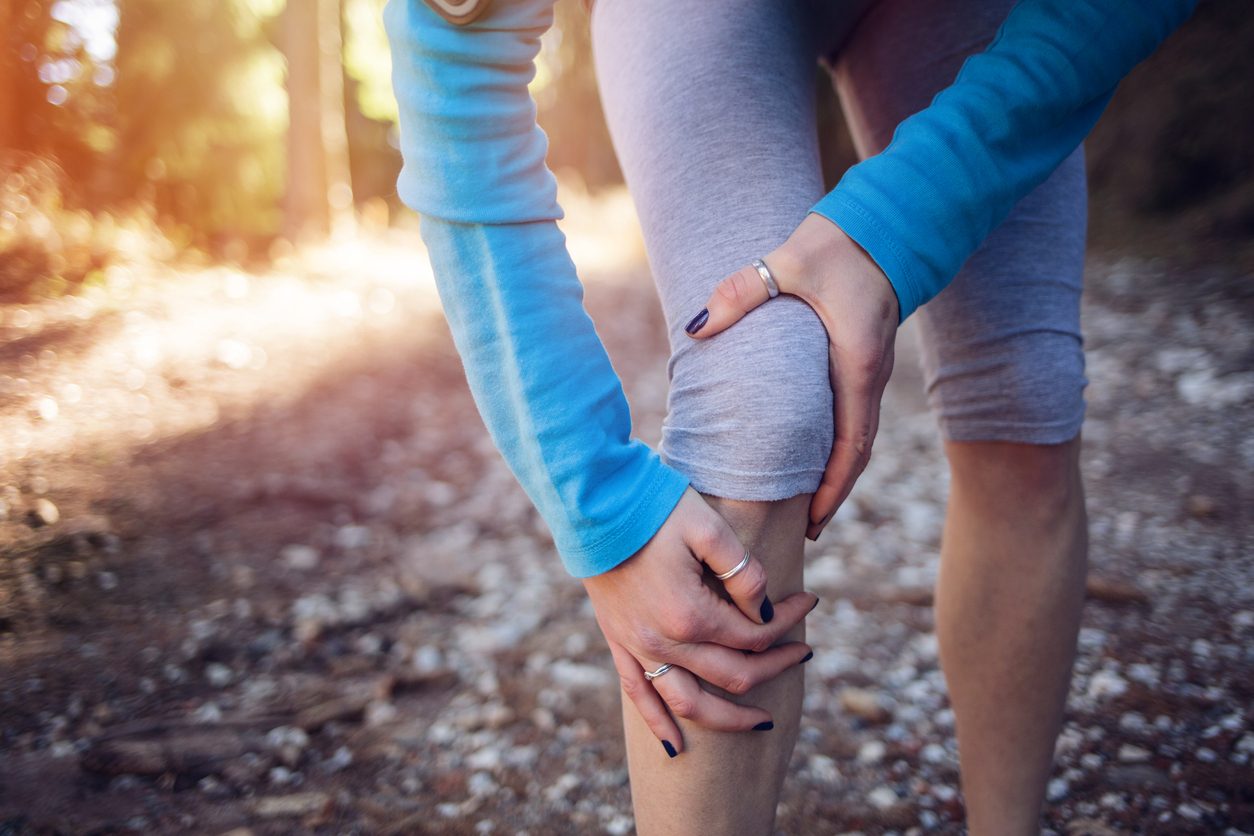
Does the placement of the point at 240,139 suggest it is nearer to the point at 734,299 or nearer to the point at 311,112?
the point at 311,112

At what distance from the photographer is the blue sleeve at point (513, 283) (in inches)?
26.7

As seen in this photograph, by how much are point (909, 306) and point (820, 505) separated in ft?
0.75

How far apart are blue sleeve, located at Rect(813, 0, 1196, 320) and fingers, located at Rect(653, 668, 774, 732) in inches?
Answer: 17.4

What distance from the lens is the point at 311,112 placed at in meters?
5.73

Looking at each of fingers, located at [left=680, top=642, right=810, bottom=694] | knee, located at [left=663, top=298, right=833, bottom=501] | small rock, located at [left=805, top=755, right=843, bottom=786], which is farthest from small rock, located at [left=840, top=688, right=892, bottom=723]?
knee, located at [left=663, top=298, right=833, bottom=501]

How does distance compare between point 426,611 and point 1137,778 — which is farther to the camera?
point 426,611

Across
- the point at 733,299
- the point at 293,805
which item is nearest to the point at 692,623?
the point at 733,299

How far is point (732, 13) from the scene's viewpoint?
0.83 m

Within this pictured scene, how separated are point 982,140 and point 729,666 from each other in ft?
1.94

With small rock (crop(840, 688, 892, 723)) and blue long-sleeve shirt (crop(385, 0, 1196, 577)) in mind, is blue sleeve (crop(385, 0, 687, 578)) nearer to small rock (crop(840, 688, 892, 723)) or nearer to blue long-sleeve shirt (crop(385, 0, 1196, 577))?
blue long-sleeve shirt (crop(385, 0, 1196, 577))

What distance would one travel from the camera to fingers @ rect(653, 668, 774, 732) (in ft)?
2.37

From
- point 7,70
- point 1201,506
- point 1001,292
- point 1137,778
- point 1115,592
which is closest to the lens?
point 1001,292

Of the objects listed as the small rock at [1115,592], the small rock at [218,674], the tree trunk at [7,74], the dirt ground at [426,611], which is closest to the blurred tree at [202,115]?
the tree trunk at [7,74]

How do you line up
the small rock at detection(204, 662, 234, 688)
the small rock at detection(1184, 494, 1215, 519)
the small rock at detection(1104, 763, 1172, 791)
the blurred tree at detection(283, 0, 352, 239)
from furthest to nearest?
the blurred tree at detection(283, 0, 352, 239), the small rock at detection(1184, 494, 1215, 519), the small rock at detection(204, 662, 234, 688), the small rock at detection(1104, 763, 1172, 791)
